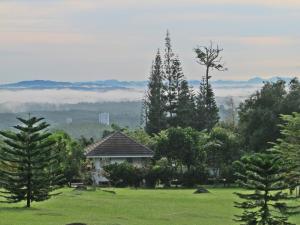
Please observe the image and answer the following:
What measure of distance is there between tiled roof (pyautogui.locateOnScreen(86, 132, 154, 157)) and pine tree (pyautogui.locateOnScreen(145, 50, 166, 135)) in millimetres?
19695

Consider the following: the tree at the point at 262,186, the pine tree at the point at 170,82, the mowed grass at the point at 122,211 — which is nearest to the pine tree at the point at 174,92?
the pine tree at the point at 170,82

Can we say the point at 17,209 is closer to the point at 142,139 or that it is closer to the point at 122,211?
the point at 122,211

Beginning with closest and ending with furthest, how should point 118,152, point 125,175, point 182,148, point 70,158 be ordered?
1. point 125,175
2. point 70,158
3. point 182,148
4. point 118,152

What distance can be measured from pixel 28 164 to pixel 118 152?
102 feet

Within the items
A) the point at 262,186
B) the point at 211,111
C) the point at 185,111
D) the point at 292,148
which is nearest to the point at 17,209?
the point at 262,186

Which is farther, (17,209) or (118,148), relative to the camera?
(118,148)

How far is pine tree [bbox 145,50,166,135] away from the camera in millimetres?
85625

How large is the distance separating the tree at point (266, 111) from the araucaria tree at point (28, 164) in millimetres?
30164

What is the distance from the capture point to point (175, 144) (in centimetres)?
6003

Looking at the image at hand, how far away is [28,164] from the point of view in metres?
32.9

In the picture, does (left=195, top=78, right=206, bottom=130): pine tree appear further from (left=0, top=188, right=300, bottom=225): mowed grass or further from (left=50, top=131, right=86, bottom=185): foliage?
(left=0, top=188, right=300, bottom=225): mowed grass

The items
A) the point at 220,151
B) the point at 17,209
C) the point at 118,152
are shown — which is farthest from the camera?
the point at 118,152

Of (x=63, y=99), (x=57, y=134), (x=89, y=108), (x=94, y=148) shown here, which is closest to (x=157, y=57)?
(x=94, y=148)

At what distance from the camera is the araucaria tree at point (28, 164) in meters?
32.5
